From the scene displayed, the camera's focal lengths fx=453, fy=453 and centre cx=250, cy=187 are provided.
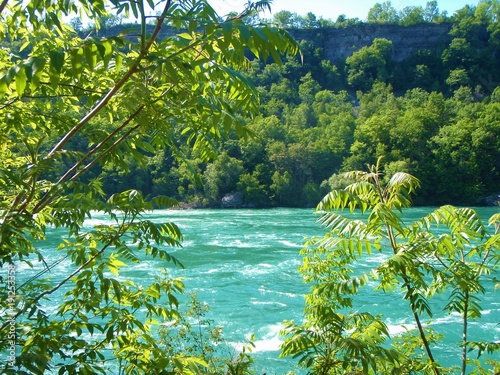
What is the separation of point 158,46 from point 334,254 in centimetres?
241

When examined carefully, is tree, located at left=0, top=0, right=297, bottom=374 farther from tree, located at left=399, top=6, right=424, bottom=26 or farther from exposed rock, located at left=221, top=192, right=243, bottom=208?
tree, located at left=399, top=6, right=424, bottom=26

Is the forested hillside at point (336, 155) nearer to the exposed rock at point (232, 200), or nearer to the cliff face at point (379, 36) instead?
the exposed rock at point (232, 200)

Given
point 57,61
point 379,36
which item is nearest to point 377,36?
point 379,36

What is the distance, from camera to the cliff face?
90.4 metres

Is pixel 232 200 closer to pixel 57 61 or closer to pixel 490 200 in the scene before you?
pixel 490 200

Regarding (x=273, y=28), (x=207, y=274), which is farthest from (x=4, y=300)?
(x=207, y=274)

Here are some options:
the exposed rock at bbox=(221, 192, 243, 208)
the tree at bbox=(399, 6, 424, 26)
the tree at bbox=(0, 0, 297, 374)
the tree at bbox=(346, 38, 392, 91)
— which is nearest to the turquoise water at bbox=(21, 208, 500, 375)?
the tree at bbox=(0, 0, 297, 374)

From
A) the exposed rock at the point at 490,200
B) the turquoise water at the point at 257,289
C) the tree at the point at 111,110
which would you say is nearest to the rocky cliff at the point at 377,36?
the exposed rock at the point at 490,200

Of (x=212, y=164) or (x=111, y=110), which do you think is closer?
(x=111, y=110)

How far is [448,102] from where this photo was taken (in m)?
59.6

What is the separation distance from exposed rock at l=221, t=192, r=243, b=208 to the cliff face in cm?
5554

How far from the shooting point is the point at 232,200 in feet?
143

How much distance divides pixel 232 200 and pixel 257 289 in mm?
31775

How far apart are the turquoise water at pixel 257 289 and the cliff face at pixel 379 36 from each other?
7928cm
